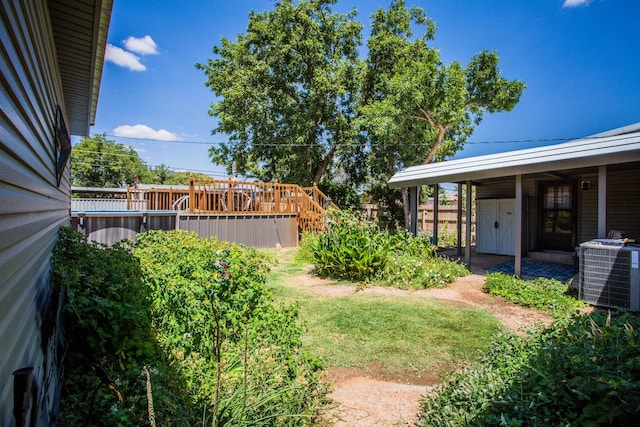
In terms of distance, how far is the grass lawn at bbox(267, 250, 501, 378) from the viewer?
353cm

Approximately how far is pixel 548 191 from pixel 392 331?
821 centimetres

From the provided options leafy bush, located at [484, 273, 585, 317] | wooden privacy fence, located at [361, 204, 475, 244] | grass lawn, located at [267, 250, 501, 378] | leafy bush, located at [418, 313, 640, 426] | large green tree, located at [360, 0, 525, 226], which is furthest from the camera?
wooden privacy fence, located at [361, 204, 475, 244]

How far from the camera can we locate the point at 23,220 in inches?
68.3

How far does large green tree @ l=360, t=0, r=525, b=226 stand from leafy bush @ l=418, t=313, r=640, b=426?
42.1ft

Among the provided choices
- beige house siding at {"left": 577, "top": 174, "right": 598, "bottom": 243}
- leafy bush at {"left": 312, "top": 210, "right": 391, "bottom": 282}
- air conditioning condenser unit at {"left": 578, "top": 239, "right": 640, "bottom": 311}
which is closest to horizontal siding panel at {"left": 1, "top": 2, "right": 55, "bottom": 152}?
leafy bush at {"left": 312, "top": 210, "right": 391, "bottom": 282}

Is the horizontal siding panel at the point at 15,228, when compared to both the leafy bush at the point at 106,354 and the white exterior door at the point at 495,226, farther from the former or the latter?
the white exterior door at the point at 495,226

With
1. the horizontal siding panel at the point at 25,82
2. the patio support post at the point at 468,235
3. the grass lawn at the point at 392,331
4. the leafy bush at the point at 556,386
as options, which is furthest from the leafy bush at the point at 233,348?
the patio support post at the point at 468,235

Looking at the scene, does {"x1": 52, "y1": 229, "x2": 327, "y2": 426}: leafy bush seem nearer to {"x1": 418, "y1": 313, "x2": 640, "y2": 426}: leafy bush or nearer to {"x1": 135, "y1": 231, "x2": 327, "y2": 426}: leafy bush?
{"x1": 135, "y1": 231, "x2": 327, "y2": 426}: leafy bush

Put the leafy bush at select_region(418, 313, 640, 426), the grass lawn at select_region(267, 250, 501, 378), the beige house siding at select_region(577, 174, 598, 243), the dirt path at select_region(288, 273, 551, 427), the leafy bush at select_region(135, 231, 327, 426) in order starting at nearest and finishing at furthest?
the leafy bush at select_region(418, 313, 640, 426) < the leafy bush at select_region(135, 231, 327, 426) < the dirt path at select_region(288, 273, 551, 427) < the grass lawn at select_region(267, 250, 501, 378) < the beige house siding at select_region(577, 174, 598, 243)

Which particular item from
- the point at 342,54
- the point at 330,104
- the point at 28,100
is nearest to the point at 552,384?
the point at 28,100

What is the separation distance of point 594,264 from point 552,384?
13.3ft

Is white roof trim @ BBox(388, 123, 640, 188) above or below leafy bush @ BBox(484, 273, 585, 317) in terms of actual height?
above

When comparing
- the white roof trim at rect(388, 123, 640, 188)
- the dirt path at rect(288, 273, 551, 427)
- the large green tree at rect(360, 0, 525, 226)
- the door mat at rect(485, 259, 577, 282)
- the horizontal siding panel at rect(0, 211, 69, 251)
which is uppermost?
the large green tree at rect(360, 0, 525, 226)

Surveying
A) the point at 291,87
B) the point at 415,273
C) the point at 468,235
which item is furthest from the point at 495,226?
the point at 291,87
